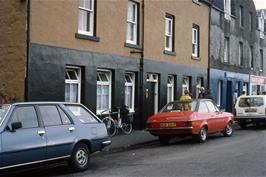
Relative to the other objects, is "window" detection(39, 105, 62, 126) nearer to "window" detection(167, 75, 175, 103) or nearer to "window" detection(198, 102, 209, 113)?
"window" detection(198, 102, 209, 113)

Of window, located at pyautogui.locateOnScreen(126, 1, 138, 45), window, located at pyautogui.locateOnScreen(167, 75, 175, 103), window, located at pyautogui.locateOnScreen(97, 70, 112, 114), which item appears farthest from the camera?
window, located at pyautogui.locateOnScreen(167, 75, 175, 103)

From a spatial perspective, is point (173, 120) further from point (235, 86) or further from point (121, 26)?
point (235, 86)

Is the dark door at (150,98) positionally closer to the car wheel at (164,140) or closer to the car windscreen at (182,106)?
the car windscreen at (182,106)

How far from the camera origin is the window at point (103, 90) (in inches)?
735

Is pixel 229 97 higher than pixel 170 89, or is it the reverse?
pixel 170 89

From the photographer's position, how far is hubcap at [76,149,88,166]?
1050cm

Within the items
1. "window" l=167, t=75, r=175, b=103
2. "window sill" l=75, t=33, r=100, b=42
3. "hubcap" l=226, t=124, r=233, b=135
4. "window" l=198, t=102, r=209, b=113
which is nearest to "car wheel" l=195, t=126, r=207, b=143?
"window" l=198, t=102, r=209, b=113

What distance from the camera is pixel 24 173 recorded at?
413 inches

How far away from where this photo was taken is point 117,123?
1878 centimetres

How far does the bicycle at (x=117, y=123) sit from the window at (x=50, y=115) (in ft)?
25.3

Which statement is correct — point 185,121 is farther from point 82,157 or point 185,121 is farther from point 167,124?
point 82,157

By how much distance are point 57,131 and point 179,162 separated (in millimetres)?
3205

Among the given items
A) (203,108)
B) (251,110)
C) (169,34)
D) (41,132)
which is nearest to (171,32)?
(169,34)

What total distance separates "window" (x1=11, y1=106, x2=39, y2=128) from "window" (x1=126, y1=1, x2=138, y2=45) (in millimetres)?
10987
